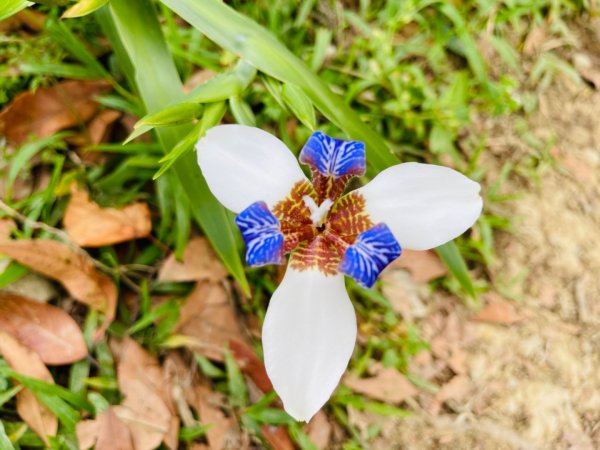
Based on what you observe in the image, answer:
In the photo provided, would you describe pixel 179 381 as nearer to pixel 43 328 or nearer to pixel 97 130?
pixel 43 328

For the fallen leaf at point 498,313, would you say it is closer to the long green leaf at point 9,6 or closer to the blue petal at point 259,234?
the blue petal at point 259,234

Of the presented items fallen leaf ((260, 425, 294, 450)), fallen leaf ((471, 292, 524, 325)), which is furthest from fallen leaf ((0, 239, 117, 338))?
fallen leaf ((471, 292, 524, 325))

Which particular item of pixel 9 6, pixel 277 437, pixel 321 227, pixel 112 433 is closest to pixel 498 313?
pixel 277 437

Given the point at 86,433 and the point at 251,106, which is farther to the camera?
the point at 251,106

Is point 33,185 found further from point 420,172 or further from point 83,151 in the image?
point 420,172

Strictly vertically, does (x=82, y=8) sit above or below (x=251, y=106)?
above

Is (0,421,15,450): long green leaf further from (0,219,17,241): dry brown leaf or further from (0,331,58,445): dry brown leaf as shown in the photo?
(0,219,17,241): dry brown leaf

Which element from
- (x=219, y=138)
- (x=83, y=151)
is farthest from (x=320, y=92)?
(x=83, y=151)
